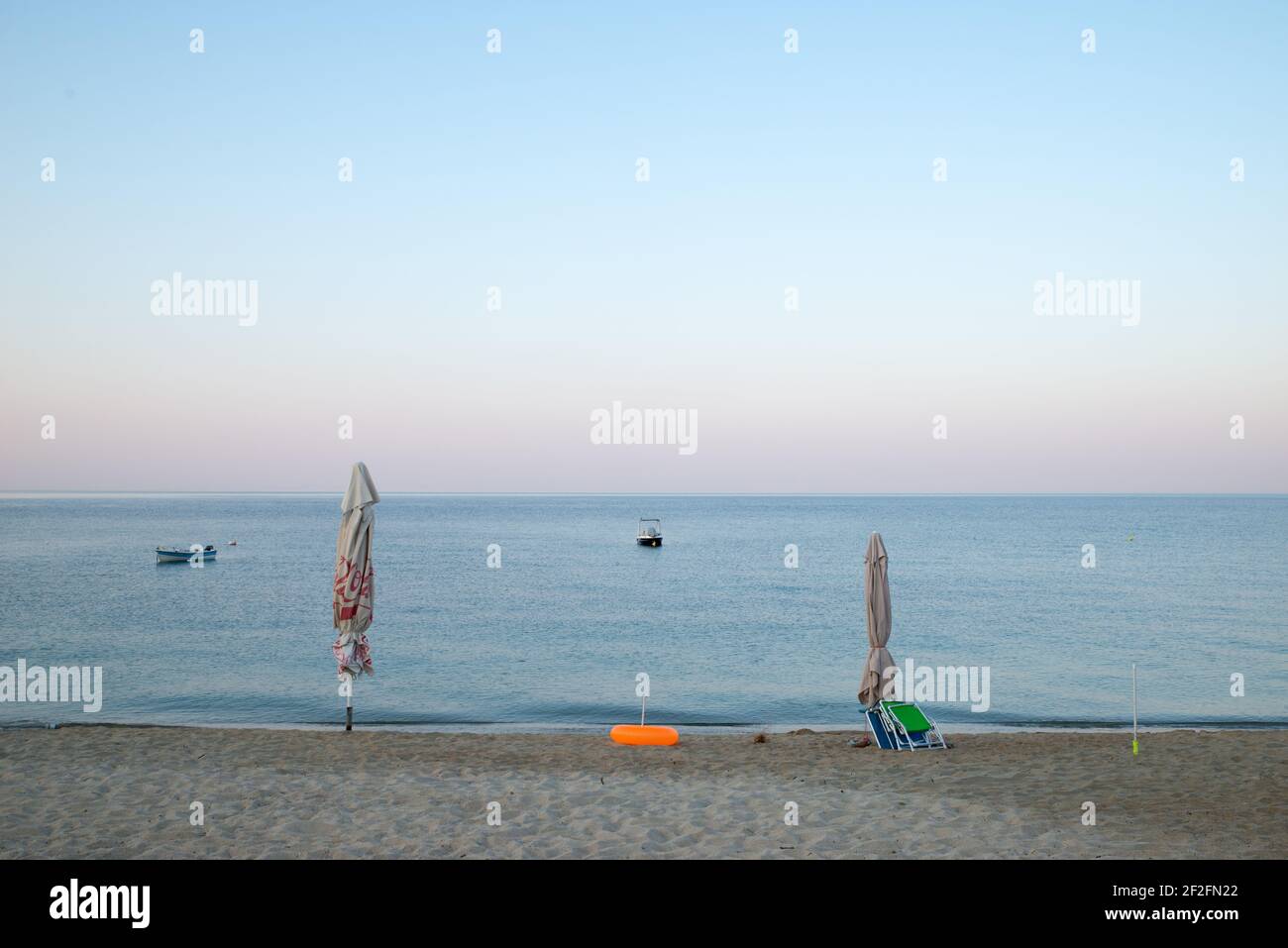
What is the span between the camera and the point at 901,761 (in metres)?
13.5

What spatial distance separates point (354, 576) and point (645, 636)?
833 inches

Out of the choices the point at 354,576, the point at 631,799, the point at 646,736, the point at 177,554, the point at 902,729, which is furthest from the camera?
the point at 177,554

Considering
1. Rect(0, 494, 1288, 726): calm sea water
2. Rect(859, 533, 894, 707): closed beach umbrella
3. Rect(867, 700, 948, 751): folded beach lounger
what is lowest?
Rect(0, 494, 1288, 726): calm sea water

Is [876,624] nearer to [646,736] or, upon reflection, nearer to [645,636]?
[646,736]

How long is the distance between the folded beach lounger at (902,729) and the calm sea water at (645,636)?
6.54 metres

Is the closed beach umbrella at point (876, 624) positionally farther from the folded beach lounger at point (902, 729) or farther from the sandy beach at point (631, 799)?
the sandy beach at point (631, 799)

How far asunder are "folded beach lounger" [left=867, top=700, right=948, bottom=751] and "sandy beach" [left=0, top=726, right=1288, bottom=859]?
1.35 feet

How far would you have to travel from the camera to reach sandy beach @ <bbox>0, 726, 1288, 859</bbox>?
8.62m

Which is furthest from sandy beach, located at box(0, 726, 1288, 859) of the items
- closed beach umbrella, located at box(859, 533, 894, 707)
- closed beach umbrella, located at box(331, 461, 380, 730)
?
closed beach umbrella, located at box(331, 461, 380, 730)

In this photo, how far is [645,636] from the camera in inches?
1361

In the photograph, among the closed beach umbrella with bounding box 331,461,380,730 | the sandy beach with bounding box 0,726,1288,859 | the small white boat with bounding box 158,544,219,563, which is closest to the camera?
the sandy beach with bounding box 0,726,1288,859

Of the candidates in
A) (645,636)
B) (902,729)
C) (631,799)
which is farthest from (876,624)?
(645,636)

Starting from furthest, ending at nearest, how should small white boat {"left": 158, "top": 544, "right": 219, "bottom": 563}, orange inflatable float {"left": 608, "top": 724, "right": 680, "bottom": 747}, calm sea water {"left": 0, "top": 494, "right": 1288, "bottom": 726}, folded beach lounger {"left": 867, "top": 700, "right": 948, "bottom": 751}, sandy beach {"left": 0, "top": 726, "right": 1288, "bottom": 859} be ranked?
1. small white boat {"left": 158, "top": 544, "right": 219, "bottom": 563}
2. calm sea water {"left": 0, "top": 494, "right": 1288, "bottom": 726}
3. orange inflatable float {"left": 608, "top": 724, "right": 680, "bottom": 747}
4. folded beach lounger {"left": 867, "top": 700, "right": 948, "bottom": 751}
5. sandy beach {"left": 0, "top": 726, "right": 1288, "bottom": 859}

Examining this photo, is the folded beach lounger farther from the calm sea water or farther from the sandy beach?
the calm sea water
